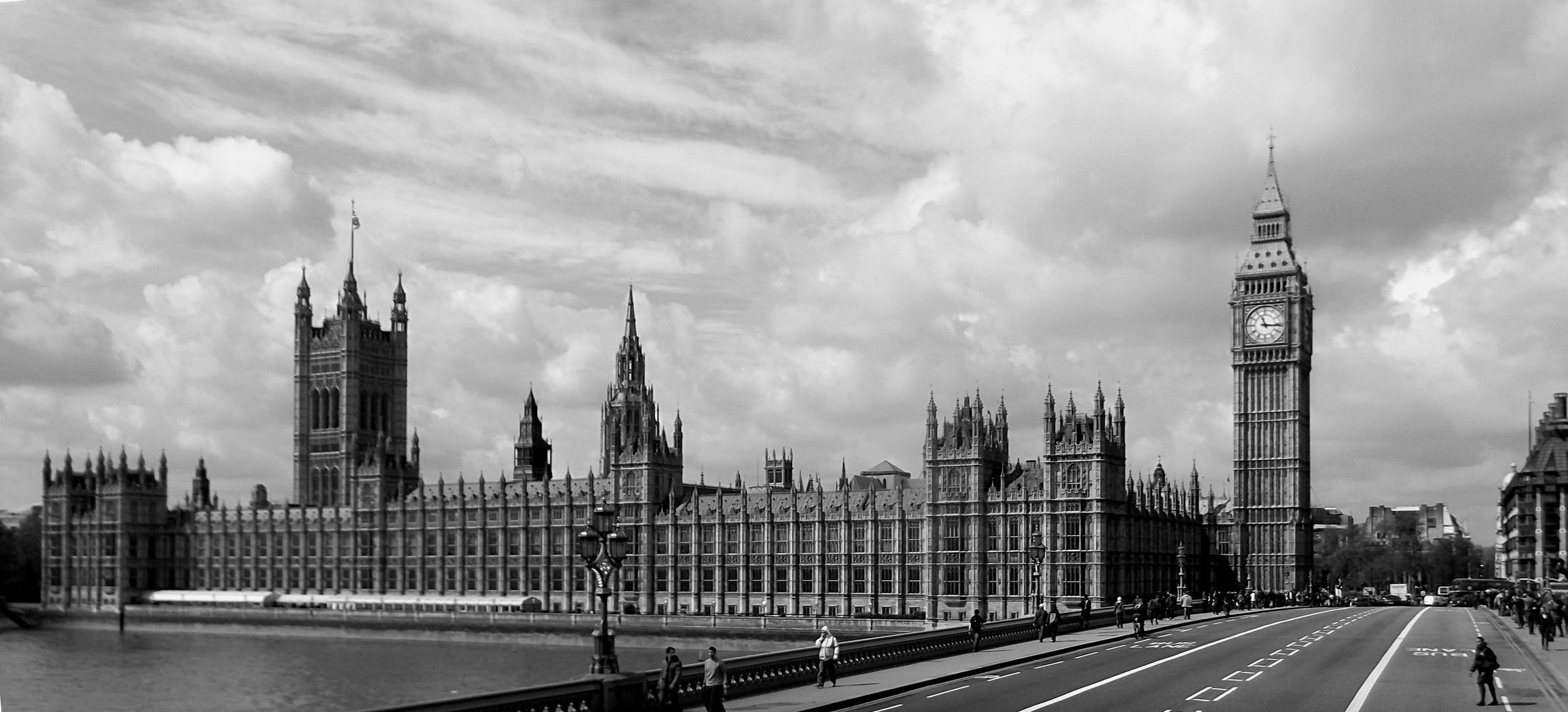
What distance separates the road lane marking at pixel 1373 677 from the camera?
38.5m

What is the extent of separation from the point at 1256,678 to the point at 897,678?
10.7 m

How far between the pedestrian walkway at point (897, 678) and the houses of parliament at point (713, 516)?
50.1 m

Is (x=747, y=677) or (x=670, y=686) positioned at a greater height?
(x=670, y=686)

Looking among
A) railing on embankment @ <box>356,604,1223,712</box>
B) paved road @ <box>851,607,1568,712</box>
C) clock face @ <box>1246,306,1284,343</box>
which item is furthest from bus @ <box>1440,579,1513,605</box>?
railing on embankment @ <box>356,604,1223,712</box>

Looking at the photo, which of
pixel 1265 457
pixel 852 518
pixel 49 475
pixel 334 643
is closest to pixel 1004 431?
pixel 852 518

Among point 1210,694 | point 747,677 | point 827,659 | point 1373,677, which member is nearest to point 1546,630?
point 1373,677

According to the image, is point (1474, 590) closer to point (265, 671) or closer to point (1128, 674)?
point (265, 671)

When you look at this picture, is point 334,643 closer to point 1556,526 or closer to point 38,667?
point 38,667

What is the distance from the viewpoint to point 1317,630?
7294 centimetres

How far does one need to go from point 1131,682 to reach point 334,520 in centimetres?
13861

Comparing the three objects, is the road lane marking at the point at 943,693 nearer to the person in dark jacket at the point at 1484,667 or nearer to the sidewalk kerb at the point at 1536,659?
the person in dark jacket at the point at 1484,667

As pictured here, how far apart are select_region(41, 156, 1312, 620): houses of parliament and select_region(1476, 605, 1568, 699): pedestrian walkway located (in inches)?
1565

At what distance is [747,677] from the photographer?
41594 millimetres

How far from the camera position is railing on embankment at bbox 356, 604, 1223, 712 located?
31.0 m
